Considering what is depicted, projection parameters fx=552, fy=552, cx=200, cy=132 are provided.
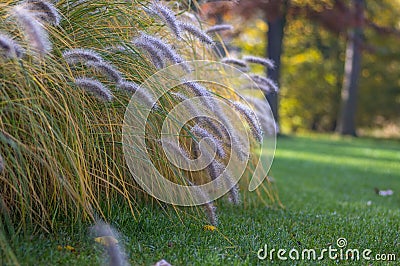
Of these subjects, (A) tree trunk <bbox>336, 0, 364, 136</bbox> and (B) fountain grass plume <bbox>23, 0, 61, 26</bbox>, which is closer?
(B) fountain grass plume <bbox>23, 0, 61, 26</bbox>

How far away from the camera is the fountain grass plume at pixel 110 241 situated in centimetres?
191

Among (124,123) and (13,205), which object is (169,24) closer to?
(124,123)

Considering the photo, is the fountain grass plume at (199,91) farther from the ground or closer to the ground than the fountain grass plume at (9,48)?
closer to the ground

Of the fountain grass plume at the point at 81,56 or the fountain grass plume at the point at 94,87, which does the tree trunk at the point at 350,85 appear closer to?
the fountain grass plume at the point at 81,56

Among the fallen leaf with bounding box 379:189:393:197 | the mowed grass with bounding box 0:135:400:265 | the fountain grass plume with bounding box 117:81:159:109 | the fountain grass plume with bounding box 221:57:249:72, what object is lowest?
the fallen leaf with bounding box 379:189:393:197

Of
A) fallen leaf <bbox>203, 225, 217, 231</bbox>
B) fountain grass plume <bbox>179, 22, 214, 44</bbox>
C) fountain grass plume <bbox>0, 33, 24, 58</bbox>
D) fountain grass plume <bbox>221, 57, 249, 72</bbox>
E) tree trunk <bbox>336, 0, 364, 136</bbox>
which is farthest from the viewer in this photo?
tree trunk <bbox>336, 0, 364, 136</bbox>

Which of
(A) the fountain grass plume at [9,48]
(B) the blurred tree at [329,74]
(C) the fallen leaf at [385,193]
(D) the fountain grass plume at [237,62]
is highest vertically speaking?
(A) the fountain grass plume at [9,48]

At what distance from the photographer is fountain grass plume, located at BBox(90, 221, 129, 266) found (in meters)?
1.91

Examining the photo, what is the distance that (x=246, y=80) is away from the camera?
3949mm

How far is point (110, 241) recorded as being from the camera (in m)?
2.00

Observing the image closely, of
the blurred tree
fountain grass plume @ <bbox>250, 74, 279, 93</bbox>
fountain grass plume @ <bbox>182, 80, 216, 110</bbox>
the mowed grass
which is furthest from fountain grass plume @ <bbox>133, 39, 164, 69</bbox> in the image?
the blurred tree

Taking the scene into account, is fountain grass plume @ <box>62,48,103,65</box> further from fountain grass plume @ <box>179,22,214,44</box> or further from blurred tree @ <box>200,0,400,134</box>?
blurred tree @ <box>200,0,400,134</box>

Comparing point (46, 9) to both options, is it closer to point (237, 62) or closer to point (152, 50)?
point (152, 50)

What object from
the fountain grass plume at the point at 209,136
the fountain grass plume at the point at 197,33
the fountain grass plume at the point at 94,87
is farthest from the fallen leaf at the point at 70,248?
the fountain grass plume at the point at 197,33
